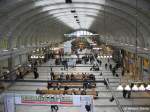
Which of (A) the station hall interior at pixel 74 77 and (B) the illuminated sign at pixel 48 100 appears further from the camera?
(A) the station hall interior at pixel 74 77

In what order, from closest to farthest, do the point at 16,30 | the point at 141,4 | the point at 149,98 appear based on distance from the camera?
the point at 141,4 → the point at 149,98 → the point at 16,30

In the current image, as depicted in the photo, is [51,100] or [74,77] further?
[74,77]

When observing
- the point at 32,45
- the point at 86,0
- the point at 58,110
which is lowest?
the point at 58,110

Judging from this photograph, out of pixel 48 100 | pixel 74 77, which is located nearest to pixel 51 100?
pixel 48 100

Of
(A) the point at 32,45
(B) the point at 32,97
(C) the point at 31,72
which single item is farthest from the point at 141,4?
(A) the point at 32,45

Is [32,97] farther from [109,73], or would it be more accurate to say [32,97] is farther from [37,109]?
[109,73]

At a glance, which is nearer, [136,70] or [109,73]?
[136,70]

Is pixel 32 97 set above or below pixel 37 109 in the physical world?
above

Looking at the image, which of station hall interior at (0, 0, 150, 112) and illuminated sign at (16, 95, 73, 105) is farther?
station hall interior at (0, 0, 150, 112)

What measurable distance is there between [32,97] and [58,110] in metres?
5.61

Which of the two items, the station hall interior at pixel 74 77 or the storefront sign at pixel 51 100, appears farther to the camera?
the station hall interior at pixel 74 77

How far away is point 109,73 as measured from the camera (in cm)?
3875

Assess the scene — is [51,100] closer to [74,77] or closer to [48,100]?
[48,100]

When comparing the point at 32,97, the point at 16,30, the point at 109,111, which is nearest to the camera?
the point at 32,97
